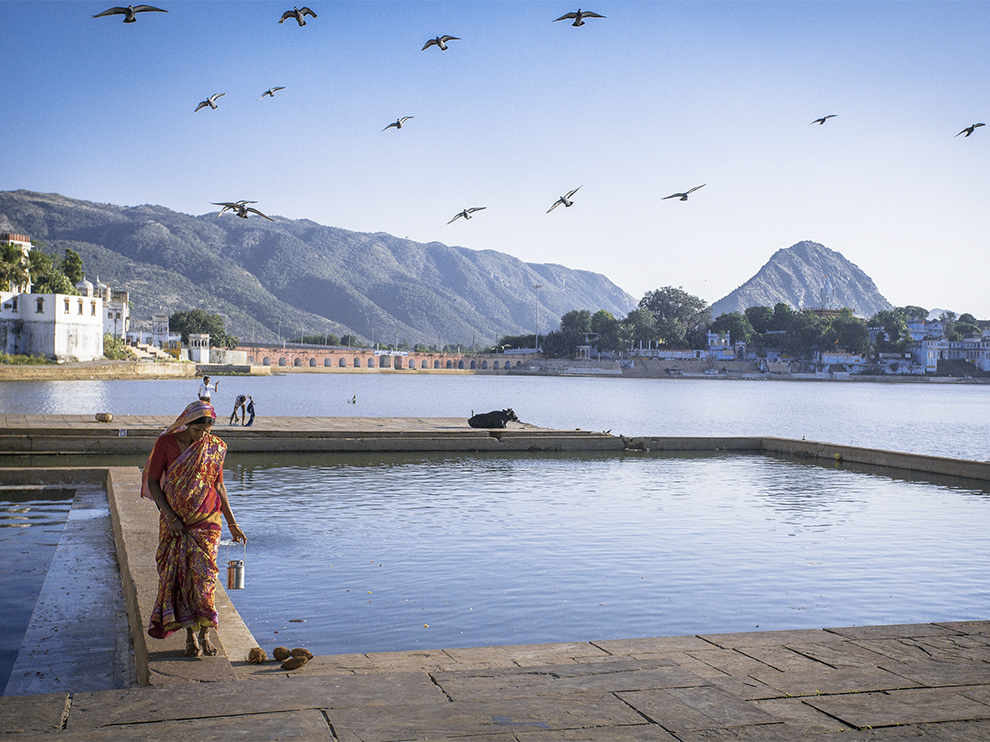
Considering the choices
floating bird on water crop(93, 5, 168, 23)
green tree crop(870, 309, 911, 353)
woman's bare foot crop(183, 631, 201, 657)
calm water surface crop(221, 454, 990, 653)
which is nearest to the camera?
woman's bare foot crop(183, 631, 201, 657)

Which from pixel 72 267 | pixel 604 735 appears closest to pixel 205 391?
pixel 604 735

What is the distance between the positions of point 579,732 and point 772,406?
6649 cm

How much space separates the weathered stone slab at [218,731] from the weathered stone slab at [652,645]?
2153mm

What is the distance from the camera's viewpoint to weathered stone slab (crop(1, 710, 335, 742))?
3.40 m

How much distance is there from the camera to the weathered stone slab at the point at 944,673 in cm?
442

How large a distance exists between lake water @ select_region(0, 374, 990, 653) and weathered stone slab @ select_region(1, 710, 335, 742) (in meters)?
2.41

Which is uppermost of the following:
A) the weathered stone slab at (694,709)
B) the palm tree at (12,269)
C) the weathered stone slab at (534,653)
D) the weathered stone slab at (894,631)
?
the palm tree at (12,269)

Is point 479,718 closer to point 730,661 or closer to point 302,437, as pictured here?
point 730,661

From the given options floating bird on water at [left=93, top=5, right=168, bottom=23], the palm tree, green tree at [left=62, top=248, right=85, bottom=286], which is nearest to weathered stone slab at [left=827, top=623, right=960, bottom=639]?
floating bird on water at [left=93, top=5, right=168, bottom=23]

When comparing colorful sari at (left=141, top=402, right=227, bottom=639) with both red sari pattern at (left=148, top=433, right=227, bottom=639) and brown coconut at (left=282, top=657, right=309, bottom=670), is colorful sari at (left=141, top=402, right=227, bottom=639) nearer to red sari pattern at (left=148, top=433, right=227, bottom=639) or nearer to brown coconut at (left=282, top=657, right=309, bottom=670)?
red sari pattern at (left=148, top=433, right=227, bottom=639)

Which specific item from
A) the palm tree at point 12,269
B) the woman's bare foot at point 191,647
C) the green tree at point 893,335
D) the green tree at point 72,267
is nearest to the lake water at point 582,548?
the woman's bare foot at point 191,647

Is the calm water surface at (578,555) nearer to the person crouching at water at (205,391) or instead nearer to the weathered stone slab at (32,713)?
the person crouching at water at (205,391)

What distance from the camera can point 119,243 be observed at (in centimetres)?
18000

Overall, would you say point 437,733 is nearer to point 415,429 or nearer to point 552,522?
point 552,522
